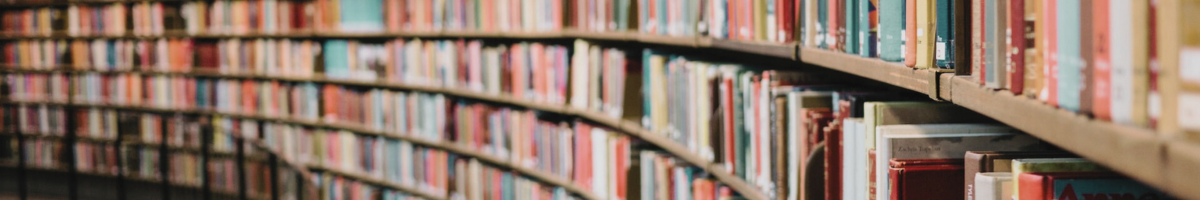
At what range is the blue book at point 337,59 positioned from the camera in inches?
189

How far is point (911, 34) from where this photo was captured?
4.18ft

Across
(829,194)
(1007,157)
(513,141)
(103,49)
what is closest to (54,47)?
(103,49)

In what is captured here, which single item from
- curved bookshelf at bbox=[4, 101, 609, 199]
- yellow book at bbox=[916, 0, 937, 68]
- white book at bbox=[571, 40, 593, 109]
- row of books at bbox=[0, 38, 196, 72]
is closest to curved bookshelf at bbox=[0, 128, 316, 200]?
curved bookshelf at bbox=[4, 101, 609, 199]

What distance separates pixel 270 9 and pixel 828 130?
4065 mm

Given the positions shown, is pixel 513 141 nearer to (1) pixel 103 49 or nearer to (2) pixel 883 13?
(2) pixel 883 13

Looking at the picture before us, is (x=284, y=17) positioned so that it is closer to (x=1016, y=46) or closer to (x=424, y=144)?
(x=424, y=144)

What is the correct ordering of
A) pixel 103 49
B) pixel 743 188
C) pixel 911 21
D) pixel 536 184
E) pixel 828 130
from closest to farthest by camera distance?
1. pixel 911 21
2. pixel 828 130
3. pixel 743 188
4. pixel 536 184
5. pixel 103 49

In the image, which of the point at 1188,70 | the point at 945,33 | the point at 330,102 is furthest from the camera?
the point at 330,102

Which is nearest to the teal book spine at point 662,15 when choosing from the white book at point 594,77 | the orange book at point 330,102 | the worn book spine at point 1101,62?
the white book at point 594,77

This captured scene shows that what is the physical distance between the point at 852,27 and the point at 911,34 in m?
0.25

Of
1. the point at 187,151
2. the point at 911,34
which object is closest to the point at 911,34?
the point at 911,34

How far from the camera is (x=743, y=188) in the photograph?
6.83ft

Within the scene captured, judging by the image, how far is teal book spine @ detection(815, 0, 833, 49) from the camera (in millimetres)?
1631

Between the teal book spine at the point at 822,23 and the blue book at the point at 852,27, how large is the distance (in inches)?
3.6
